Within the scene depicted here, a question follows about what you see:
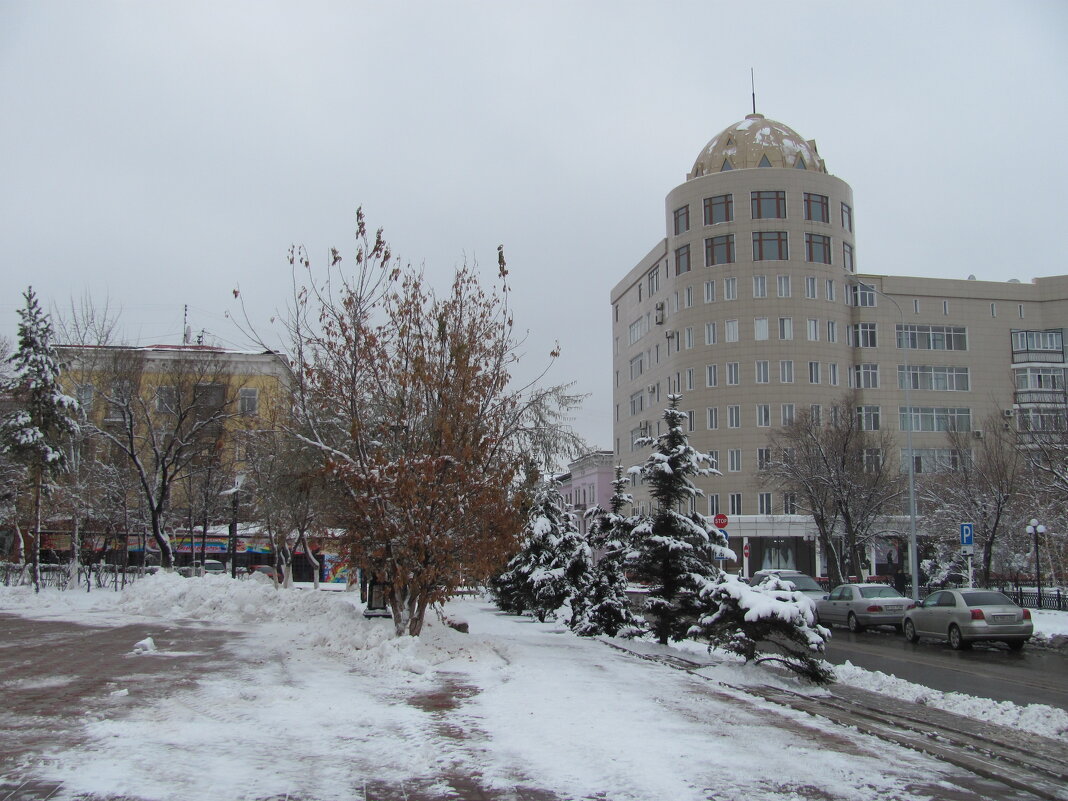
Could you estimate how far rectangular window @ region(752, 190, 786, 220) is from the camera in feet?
202

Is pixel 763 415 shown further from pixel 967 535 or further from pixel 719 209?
pixel 967 535

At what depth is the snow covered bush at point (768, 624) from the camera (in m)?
12.8

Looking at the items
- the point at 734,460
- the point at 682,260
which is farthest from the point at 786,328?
the point at 734,460

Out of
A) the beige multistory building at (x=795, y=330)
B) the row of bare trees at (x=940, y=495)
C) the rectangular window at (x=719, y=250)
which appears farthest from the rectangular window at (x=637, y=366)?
the row of bare trees at (x=940, y=495)

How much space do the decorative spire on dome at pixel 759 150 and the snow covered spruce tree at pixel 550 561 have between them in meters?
44.0

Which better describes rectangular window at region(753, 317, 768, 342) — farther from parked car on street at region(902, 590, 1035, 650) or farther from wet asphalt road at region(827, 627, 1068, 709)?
parked car on street at region(902, 590, 1035, 650)

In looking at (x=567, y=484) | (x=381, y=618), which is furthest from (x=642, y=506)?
(x=381, y=618)

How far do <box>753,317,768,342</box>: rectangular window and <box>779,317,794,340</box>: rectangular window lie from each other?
1035 millimetres

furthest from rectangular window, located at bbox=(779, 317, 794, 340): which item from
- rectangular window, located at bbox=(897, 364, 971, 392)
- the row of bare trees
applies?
the row of bare trees

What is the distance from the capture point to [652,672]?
14.3 metres

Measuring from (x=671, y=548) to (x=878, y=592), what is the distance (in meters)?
11.7

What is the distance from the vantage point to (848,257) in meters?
63.7

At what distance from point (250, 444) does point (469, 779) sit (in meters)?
29.1

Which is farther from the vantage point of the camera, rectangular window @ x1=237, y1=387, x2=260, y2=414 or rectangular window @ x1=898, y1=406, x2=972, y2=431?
rectangular window @ x1=898, y1=406, x2=972, y2=431
